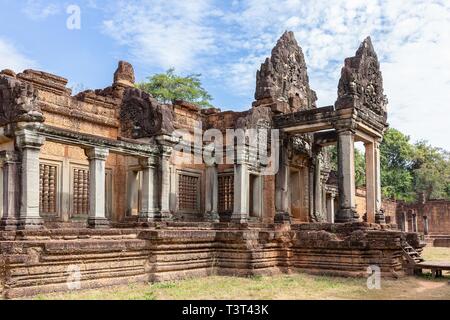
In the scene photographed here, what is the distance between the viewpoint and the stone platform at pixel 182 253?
8.96m

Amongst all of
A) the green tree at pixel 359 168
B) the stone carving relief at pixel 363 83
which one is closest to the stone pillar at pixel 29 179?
the stone carving relief at pixel 363 83

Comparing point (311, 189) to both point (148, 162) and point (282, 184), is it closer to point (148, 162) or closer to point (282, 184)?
point (282, 184)

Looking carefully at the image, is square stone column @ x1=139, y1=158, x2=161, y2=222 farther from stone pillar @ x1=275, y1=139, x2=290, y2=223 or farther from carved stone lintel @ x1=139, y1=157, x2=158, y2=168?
stone pillar @ x1=275, y1=139, x2=290, y2=223

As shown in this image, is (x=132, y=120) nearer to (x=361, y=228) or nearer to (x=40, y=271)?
(x=40, y=271)

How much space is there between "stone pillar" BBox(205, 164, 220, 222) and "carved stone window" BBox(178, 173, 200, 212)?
23.7 inches

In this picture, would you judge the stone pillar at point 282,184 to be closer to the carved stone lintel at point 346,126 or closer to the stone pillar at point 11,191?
the carved stone lintel at point 346,126

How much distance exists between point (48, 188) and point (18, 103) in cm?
393

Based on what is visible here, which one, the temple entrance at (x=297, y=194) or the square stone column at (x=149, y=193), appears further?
the temple entrance at (x=297, y=194)

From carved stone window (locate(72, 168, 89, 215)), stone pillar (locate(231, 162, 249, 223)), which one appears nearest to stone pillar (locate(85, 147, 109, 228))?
carved stone window (locate(72, 168, 89, 215))

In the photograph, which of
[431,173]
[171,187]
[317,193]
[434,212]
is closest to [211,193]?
[171,187]

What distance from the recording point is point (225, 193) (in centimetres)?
1712

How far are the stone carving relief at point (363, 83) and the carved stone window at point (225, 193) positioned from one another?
14.6ft

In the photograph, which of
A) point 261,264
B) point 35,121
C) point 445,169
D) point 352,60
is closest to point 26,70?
point 35,121

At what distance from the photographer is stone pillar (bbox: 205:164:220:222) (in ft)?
54.5
